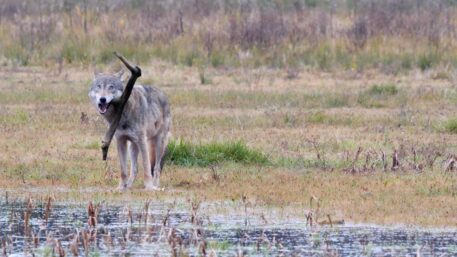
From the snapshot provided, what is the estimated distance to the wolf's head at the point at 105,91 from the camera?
1230 centimetres

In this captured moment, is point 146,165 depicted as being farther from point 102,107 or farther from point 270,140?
point 270,140

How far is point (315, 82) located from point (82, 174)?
9.62 meters

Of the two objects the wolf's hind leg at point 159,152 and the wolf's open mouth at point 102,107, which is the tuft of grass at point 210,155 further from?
the wolf's open mouth at point 102,107

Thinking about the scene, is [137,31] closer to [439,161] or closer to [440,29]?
[440,29]

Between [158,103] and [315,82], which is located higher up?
[158,103]

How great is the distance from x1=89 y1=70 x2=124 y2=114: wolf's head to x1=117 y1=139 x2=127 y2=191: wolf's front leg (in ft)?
1.96

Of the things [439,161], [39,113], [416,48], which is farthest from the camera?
[416,48]

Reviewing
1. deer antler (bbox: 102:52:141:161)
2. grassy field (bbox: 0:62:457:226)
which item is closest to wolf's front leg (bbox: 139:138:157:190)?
grassy field (bbox: 0:62:457:226)

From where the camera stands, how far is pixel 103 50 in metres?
24.9

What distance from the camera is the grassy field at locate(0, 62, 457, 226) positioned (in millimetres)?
12375

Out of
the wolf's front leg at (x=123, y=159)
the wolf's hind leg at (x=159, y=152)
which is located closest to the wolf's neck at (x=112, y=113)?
the wolf's front leg at (x=123, y=159)

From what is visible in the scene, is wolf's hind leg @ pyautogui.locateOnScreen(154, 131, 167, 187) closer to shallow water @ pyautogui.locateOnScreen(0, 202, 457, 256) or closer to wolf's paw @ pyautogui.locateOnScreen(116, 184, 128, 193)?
wolf's paw @ pyautogui.locateOnScreen(116, 184, 128, 193)

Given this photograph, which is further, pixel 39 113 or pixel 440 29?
pixel 440 29

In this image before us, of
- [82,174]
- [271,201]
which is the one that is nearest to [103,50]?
[82,174]
